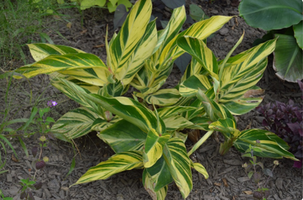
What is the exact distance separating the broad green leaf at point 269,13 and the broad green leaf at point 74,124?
1.28 metres

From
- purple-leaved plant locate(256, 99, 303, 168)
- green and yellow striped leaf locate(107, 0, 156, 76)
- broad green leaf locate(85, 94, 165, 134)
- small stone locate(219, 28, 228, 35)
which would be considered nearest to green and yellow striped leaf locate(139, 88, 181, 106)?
green and yellow striped leaf locate(107, 0, 156, 76)

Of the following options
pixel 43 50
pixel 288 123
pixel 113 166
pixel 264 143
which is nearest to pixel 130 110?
pixel 113 166

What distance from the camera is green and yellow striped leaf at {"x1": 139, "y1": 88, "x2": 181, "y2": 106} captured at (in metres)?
1.98

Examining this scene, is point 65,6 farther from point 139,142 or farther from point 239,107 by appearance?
point 239,107

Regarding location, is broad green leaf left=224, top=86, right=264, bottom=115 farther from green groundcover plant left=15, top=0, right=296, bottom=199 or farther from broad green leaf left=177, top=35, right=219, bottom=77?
broad green leaf left=177, top=35, right=219, bottom=77

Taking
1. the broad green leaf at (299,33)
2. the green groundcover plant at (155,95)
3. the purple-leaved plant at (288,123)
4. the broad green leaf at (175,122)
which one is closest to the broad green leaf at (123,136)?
the green groundcover plant at (155,95)

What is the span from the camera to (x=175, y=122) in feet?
5.82

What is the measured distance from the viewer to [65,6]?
2512 millimetres

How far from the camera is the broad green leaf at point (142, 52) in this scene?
1.91 m

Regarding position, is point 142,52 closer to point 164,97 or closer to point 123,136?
point 164,97

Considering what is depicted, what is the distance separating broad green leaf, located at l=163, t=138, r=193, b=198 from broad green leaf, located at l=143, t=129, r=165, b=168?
0.12 m

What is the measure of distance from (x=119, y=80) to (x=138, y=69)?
13 cm

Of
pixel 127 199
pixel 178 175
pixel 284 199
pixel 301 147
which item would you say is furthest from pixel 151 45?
pixel 284 199

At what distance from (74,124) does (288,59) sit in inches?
61.6
